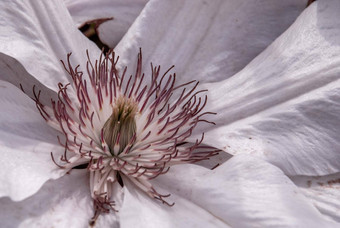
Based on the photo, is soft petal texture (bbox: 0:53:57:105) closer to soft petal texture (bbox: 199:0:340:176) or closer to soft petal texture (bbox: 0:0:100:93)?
soft petal texture (bbox: 0:0:100:93)

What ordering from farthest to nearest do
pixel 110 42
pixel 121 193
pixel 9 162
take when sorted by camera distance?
pixel 110 42
pixel 121 193
pixel 9 162

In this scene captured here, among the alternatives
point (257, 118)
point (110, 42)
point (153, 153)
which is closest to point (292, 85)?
point (257, 118)

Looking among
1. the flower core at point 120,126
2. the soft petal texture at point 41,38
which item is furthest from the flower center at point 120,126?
the soft petal texture at point 41,38

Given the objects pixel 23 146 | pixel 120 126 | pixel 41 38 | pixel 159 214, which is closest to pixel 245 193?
pixel 159 214

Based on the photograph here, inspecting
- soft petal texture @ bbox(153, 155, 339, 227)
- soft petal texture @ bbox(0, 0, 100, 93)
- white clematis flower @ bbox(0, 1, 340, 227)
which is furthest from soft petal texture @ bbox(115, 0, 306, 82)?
soft petal texture @ bbox(153, 155, 339, 227)

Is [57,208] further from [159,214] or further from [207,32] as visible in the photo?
[207,32]

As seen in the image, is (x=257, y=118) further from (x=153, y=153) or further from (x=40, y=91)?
(x=40, y=91)

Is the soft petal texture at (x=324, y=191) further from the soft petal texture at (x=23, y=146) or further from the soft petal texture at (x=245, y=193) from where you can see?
the soft petal texture at (x=23, y=146)
